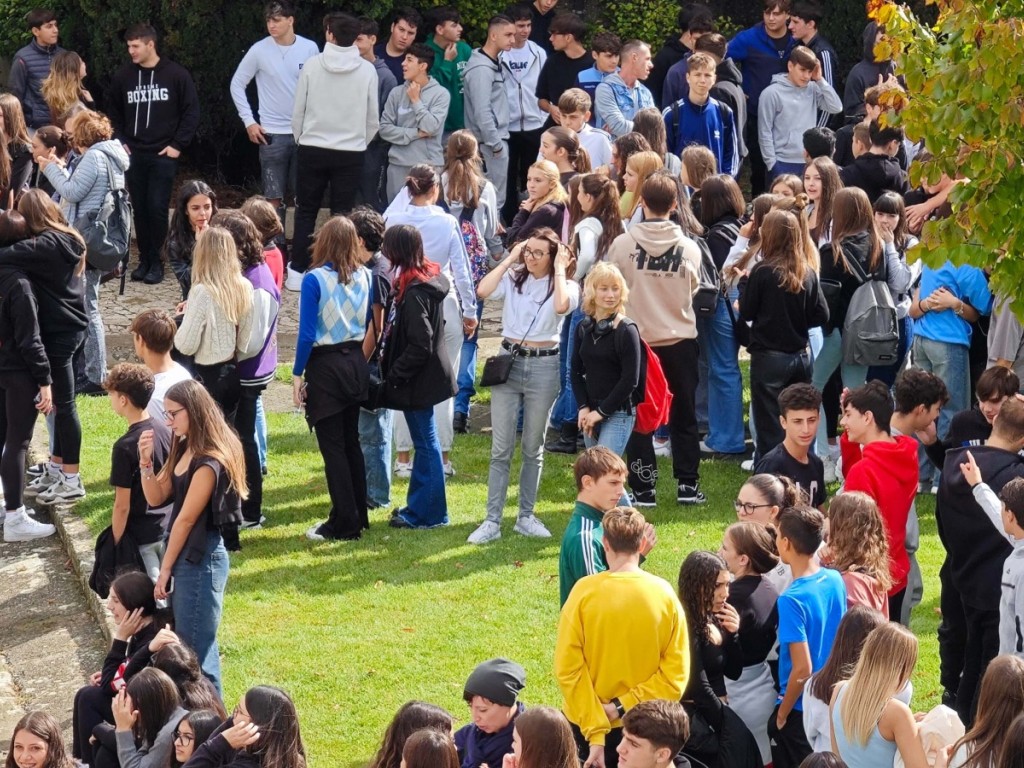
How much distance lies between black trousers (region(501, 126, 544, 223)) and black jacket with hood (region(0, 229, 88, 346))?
6.03 m

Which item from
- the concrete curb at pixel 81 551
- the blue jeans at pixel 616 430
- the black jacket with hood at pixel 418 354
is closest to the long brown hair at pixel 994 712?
the blue jeans at pixel 616 430

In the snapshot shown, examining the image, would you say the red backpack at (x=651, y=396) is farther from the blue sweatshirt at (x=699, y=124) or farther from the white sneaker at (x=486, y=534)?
the blue sweatshirt at (x=699, y=124)

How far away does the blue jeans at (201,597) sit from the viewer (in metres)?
7.21

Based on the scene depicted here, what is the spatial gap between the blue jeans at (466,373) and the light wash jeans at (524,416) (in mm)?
1709

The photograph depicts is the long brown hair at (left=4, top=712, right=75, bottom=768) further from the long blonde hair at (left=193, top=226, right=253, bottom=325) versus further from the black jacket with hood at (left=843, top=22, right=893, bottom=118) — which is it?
the black jacket with hood at (left=843, top=22, right=893, bottom=118)

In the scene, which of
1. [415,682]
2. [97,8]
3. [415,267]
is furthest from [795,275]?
[97,8]

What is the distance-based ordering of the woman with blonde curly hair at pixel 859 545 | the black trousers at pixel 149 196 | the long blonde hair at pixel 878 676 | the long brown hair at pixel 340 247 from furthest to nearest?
the black trousers at pixel 149 196 → the long brown hair at pixel 340 247 → the woman with blonde curly hair at pixel 859 545 → the long blonde hair at pixel 878 676

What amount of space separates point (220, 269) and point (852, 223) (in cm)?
389

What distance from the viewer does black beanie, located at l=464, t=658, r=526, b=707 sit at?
562 centimetres

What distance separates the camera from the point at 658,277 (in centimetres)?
950

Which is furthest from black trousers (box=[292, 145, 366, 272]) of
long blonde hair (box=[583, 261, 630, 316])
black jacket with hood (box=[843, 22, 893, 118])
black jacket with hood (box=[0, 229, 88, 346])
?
long blonde hair (box=[583, 261, 630, 316])

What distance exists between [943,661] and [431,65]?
8.56 metres

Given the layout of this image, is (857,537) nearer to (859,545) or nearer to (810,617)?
(859,545)

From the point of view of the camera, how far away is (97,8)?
15375mm
